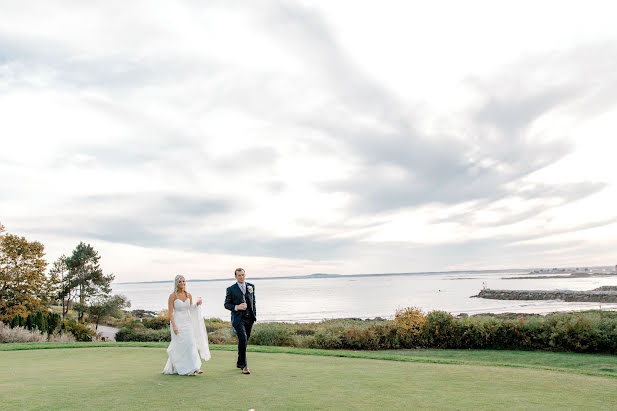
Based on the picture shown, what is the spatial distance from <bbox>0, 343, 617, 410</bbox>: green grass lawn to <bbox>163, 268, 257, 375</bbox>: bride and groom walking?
13.7 inches

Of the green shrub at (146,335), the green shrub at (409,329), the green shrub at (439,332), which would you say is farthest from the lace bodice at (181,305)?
the green shrub at (146,335)

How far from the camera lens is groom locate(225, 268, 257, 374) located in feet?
31.1

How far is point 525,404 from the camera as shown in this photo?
6.43m

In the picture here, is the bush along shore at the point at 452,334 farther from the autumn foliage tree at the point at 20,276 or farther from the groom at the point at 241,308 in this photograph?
the autumn foliage tree at the point at 20,276

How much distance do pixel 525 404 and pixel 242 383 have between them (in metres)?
4.63

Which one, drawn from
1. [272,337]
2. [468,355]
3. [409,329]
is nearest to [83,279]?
[272,337]

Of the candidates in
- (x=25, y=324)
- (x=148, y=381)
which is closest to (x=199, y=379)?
(x=148, y=381)

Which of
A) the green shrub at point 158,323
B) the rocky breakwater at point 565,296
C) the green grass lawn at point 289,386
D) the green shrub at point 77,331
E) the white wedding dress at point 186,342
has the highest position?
the white wedding dress at point 186,342

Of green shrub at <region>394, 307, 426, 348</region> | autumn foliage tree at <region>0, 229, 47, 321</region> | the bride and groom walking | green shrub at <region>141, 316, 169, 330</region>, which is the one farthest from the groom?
green shrub at <region>141, 316, 169, 330</region>

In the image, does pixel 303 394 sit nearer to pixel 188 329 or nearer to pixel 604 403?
pixel 188 329

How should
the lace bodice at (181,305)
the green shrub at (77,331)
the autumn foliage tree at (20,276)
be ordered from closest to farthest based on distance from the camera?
1. the lace bodice at (181,305)
2. the autumn foliage tree at (20,276)
3. the green shrub at (77,331)

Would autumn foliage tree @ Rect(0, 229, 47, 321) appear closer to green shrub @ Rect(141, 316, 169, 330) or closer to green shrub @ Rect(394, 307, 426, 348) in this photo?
green shrub @ Rect(141, 316, 169, 330)

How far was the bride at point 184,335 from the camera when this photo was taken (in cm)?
903

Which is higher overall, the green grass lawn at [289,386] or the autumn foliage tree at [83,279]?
the autumn foliage tree at [83,279]
